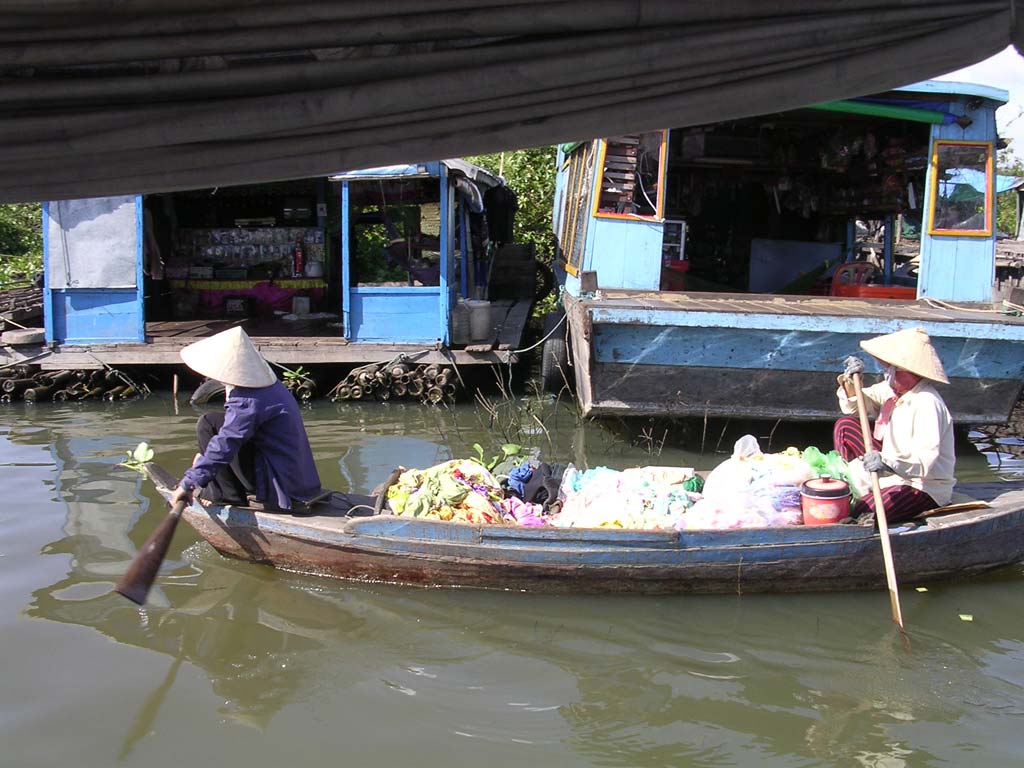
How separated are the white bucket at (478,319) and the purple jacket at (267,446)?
5159mm

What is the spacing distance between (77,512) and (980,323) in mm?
7465

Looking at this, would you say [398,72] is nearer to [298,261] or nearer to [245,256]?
[298,261]

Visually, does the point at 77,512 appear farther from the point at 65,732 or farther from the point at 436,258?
the point at 436,258

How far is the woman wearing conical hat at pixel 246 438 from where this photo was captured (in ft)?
17.7

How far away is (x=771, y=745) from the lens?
4.23 metres

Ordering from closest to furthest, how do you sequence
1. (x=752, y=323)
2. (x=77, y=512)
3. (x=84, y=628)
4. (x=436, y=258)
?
1. (x=84, y=628)
2. (x=77, y=512)
3. (x=752, y=323)
4. (x=436, y=258)

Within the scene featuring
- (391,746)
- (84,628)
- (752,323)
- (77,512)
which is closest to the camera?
(391,746)

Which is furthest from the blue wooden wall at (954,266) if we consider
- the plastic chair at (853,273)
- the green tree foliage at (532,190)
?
the green tree foliage at (532,190)

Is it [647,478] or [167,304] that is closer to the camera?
[647,478]

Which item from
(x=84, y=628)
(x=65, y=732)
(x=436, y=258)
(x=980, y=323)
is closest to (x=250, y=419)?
(x=84, y=628)

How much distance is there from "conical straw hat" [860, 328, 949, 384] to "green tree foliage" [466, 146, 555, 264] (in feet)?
51.0

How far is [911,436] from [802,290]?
272 inches

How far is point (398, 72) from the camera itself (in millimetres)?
1649

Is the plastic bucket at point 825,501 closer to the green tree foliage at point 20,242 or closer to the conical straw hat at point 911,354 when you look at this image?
the conical straw hat at point 911,354
